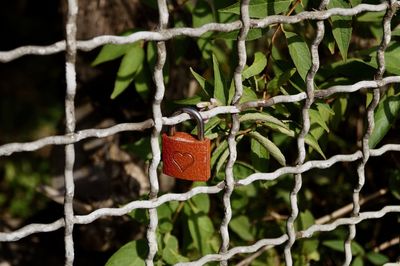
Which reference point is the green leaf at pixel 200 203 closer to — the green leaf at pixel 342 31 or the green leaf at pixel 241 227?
the green leaf at pixel 241 227

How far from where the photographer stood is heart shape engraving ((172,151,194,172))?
52.7 inches

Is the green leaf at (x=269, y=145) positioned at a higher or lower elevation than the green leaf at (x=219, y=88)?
lower

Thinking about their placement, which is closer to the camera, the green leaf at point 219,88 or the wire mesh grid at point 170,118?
the wire mesh grid at point 170,118

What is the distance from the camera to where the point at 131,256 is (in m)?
1.53

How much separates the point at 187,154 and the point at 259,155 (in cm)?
26

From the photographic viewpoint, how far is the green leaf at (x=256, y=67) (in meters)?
1.47

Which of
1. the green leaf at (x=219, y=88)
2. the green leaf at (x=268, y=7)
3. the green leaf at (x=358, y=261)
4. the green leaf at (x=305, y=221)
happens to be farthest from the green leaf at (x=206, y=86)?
the green leaf at (x=358, y=261)

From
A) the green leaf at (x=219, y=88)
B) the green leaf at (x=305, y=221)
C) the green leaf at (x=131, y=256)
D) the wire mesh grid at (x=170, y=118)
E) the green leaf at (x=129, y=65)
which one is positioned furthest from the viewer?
the green leaf at (x=305, y=221)

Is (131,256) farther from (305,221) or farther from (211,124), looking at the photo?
(305,221)

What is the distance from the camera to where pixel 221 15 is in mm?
1708

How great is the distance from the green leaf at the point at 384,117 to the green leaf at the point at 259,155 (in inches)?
9.4

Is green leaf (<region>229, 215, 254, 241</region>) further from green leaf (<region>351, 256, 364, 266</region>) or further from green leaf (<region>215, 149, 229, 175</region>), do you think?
green leaf (<region>215, 149, 229, 175</region>)

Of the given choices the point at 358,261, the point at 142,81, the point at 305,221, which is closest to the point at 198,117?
the point at 142,81

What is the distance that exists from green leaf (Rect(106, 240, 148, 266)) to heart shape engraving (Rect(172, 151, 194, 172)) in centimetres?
29
